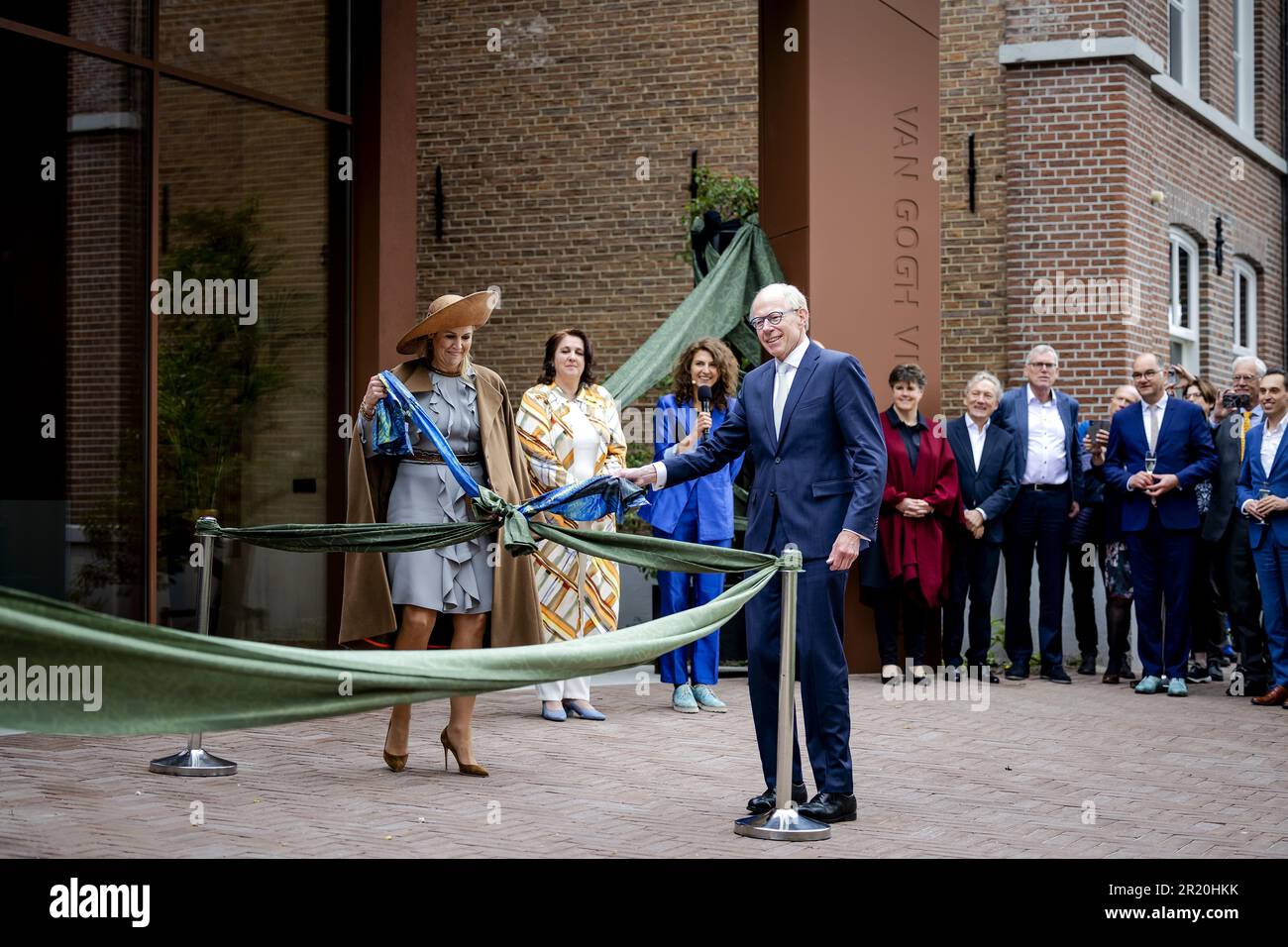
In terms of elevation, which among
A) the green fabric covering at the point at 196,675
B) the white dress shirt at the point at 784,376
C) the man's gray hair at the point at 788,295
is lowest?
the green fabric covering at the point at 196,675

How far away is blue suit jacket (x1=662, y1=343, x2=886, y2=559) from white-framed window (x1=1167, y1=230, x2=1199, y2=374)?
11.4 metres

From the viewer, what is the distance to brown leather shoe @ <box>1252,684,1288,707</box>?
9.32m

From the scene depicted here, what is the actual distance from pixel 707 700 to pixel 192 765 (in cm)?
336

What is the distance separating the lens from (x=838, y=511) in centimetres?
564

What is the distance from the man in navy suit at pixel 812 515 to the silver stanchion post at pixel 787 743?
0.68ft

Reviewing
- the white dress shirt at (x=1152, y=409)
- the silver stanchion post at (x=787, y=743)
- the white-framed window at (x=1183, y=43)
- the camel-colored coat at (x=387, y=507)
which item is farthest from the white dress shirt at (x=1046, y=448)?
the white-framed window at (x=1183, y=43)

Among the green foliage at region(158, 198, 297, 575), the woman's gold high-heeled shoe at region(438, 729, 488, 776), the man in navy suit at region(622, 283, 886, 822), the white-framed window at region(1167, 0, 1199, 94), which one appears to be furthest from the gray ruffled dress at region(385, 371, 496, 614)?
the white-framed window at region(1167, 0, 1199, 94)

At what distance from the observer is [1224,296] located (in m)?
17.1

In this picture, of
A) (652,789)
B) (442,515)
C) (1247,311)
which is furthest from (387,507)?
(1247,311)

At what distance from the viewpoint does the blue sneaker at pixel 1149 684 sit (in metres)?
9.77

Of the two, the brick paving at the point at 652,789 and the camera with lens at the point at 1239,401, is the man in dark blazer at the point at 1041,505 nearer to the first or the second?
the camera with lens at the point at 1239,401

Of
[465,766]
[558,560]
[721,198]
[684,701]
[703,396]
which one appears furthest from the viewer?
[721,198]

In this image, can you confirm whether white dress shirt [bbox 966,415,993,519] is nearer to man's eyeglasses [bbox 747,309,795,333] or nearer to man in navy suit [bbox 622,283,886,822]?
man in navy suit [bbox 622,283,886,822]

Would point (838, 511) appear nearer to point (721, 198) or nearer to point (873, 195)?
point (873, 195)
